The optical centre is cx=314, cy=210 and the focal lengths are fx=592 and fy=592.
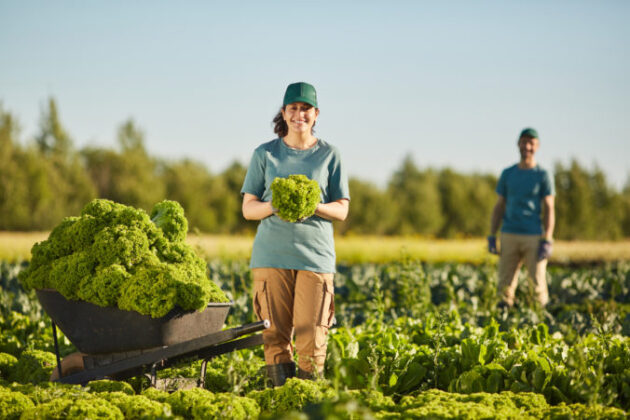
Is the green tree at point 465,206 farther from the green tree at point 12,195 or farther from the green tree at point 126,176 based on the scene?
the green tree at point 12,195

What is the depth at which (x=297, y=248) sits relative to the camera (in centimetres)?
338

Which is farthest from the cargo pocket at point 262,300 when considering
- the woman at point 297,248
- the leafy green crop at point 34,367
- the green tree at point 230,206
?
the green tree at point 230,206

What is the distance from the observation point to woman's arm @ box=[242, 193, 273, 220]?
327 cm

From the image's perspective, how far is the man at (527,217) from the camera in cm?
632

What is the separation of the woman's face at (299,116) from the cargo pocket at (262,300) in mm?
926

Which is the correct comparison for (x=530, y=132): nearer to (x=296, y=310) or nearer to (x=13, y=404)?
(x=296, y=310)

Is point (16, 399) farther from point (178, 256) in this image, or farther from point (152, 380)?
point (178, 256)

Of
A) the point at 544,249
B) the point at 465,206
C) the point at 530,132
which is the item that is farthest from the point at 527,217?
the point at 465,206

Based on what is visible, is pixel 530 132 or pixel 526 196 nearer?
pixel 530 132

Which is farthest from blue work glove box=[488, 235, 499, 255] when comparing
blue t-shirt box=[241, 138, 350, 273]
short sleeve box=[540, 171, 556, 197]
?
blue t-shirt box=[241, 138, 350, 273]

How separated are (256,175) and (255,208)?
0.92ft

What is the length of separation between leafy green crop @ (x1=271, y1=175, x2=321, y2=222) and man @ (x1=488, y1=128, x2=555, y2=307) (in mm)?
3827

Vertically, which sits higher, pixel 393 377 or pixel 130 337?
pixel 130 337

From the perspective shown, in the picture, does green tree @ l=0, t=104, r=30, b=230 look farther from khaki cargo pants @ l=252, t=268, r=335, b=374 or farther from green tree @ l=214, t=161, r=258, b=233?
khaki cargo pants @ l=252, t=268, r=335, b=374
